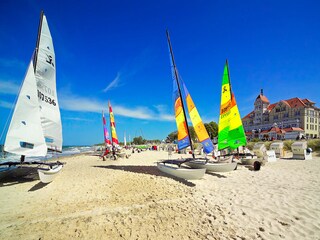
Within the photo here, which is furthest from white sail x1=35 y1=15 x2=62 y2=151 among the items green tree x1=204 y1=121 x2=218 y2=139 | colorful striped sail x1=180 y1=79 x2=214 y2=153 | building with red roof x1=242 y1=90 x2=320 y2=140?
green tree x1=204 y1=121 x2=218 y2=139

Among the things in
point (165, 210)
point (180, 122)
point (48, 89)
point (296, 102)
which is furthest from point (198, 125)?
point (296, 102)

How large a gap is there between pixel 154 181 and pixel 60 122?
7.86 meters

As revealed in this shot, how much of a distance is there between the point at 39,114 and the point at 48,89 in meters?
2.81

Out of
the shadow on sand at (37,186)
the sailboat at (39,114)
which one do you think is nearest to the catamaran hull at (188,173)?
the sailboat at (39,114)

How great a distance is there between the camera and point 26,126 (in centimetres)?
909

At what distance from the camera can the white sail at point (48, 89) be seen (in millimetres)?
10945

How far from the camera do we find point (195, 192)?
7715 millimetres

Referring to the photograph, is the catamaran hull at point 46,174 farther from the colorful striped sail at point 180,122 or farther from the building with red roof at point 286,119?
the building with red roof at point 286,119

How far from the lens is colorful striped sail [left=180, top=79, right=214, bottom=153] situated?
36.7ft

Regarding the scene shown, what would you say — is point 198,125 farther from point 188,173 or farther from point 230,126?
point 230,126

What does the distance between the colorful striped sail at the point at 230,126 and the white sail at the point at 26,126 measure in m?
11.9

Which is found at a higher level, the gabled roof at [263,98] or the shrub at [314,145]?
the gabled roof at [263,98]

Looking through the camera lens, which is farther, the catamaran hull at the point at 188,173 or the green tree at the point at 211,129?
the green tree at the point at 211,129

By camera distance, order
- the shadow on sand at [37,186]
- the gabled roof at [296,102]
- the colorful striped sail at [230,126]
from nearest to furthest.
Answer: the shadow on sand at [37,186] → the colorful striped sail at [230,126] → the gabled roof at [296,102]
